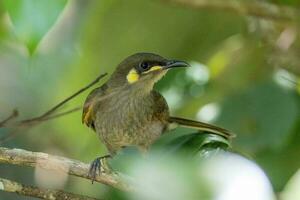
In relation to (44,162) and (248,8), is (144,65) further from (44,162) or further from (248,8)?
(44,162)

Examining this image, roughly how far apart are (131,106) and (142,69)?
0.73ft

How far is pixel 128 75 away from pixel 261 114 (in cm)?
90

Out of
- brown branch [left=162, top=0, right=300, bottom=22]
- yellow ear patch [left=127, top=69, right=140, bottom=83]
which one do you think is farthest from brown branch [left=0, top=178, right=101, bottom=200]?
brown branch [left=162, top=0, right=300, bottom=22]

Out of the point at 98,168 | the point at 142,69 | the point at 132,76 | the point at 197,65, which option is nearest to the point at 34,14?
the point at 98,168

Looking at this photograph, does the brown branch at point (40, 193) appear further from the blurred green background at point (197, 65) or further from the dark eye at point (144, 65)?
the dark eye at point (144, 65)

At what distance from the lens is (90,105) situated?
200 inches

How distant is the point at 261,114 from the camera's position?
4.76 metres

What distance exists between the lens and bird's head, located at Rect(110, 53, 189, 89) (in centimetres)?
493

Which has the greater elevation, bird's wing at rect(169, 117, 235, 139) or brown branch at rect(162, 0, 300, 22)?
brown branch at rect(162, 0, 300, 22)

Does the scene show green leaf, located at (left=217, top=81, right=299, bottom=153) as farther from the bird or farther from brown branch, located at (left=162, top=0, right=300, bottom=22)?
brown branch, located at (left=162, top=0, right=300, bottom=22)

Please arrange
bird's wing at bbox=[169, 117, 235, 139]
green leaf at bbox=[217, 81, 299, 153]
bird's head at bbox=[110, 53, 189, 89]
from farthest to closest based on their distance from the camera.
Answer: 1. bird's head at bbox=[110, 53, 189, 89]
2. green leaf at bbox=[217, 81, 299, 153]
3. bird's wing at bbox=[169, 117, 235, 139]

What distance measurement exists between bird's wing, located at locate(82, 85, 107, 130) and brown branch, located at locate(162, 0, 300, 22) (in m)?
0.66

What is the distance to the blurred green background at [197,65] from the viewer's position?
4695 mm

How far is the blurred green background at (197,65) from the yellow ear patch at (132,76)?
0.46 feet
